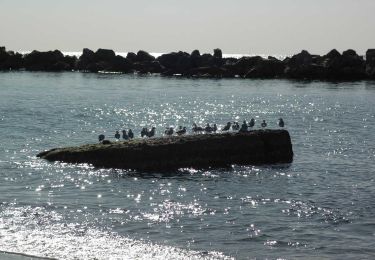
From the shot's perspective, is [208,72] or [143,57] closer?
[208,72]

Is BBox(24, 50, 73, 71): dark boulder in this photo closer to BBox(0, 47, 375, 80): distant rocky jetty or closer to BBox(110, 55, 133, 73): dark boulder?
BBox(0, 47, 375, 80): distant rocky jetty

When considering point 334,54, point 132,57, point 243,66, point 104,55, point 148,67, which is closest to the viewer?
point 334,54

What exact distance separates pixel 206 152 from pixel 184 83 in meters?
99.6

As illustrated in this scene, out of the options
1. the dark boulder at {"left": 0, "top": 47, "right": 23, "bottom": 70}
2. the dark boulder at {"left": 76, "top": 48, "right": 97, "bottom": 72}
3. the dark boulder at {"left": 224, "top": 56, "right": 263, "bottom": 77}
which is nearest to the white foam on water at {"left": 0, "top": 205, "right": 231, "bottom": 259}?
the dark boulder at {"left": 224, "top": 56, "right": 263, "bottom": 77}

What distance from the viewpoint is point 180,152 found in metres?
38.0

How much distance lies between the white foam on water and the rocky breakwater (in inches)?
458

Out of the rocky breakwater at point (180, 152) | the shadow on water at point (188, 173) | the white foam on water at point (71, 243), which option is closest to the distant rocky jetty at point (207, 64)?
the rocky breakwater at point (180, 152)

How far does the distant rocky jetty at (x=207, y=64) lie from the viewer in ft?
496

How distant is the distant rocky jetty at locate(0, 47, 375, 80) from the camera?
151m

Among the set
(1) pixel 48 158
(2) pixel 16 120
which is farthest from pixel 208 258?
(2) pixel 16 120

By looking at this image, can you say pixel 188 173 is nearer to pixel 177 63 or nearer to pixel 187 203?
pixel 187 203

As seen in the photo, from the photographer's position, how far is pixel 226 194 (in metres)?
32.1

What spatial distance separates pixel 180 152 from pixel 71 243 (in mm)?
16058

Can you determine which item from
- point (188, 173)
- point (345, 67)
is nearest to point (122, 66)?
point (345, 67)
